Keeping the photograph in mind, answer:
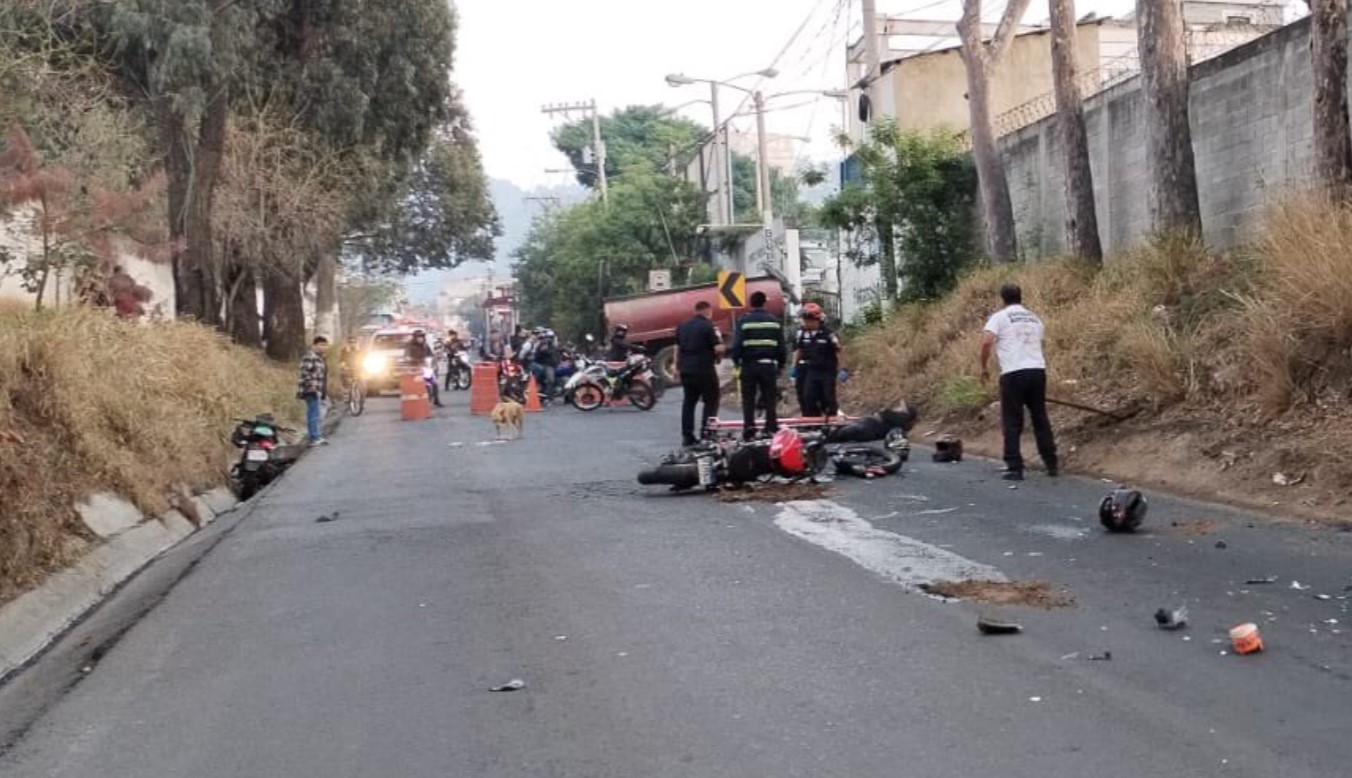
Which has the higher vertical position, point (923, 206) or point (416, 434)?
point (923, 206)

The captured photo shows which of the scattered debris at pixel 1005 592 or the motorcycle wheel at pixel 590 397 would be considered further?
the motorcycle wheel at pixel 590 397

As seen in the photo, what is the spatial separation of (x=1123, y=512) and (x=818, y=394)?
7.54 m

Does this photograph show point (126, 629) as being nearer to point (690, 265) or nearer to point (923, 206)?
point (923, 206)

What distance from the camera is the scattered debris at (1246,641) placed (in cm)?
640

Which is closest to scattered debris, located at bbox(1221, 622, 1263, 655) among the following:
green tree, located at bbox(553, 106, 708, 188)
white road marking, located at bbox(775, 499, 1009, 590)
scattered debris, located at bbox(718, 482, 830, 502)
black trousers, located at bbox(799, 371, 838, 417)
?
white road marking, located at bbox(775, 499, 1009, 590)

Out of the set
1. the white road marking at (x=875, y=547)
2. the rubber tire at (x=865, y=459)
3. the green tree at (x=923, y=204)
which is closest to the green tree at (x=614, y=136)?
the green tree at (x=923, y=204)

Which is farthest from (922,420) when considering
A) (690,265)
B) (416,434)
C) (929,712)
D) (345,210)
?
(690,265)

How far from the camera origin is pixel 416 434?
922 inches

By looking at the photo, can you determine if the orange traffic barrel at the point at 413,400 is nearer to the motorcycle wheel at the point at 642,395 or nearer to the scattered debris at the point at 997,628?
the motorcycle wheel at the point at 642,395

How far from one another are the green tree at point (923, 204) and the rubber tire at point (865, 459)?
11.0 metres

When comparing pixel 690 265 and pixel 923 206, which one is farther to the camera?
pixel 690 265

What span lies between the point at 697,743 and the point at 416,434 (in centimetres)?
1843

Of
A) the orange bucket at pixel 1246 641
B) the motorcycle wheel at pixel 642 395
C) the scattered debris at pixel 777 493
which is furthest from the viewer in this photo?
the motorcycle wheel at pixel 642 395

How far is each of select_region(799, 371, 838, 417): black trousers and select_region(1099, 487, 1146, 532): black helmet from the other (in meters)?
7.15
